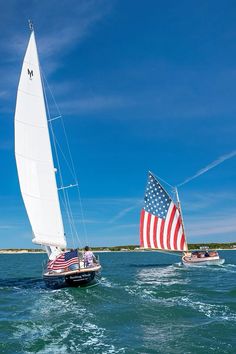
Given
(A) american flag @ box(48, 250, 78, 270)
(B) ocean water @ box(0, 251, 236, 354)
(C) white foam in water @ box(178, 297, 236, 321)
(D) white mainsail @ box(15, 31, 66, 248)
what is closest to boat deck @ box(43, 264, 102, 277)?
(A) american flag @ box(48, 250, 78, 270)

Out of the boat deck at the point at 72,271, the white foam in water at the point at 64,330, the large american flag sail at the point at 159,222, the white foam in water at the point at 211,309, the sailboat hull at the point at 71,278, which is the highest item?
the large american flag sail at the point at 159,222

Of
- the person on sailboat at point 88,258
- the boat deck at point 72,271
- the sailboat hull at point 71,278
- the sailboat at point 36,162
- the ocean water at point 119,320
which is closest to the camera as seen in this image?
the ocean water at point 119,320

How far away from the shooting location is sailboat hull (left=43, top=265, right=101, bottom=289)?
30094mm

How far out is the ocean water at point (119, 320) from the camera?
15836mm

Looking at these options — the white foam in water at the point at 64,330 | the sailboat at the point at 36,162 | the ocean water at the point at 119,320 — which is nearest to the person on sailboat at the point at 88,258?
the ocean water at the point at 119,320

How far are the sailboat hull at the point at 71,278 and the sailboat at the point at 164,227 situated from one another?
86.1 ft

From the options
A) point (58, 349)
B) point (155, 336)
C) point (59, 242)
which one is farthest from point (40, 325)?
point (59, 242)

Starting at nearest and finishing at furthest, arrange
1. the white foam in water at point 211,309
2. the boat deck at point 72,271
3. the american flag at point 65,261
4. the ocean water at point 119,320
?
1. the ocean water at point 119,320
2. the white foam in water at point 211,309
3. the boat deck at point 72,271
4. the american flag at point 65,261

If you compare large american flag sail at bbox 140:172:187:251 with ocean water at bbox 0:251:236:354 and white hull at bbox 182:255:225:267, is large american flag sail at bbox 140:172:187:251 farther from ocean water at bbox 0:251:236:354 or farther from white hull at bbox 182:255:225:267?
ocean water at bbox 0:251:236:354

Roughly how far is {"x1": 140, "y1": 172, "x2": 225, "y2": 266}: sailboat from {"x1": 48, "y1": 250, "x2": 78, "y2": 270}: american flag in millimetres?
26468

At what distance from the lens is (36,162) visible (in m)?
34.9

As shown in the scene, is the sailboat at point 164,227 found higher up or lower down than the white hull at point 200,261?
higher up

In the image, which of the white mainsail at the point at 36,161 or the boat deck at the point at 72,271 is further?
the white mainsail at the point at 36,161

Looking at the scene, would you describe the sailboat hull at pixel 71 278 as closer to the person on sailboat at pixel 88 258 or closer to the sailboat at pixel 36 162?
A: the person on sailboat at pixel 88 258
